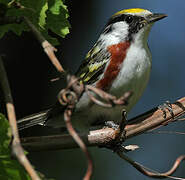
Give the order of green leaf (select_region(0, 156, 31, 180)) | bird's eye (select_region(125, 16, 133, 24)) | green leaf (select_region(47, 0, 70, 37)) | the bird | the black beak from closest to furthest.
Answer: green leaf (select_region(0, 156, 31, 180))
green leaf (select_region(47, 0, 70, 37))
the bird
the black beak
bird's eye (select_region(125, 16, 133, 24))

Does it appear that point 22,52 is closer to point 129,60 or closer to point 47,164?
point 47,164

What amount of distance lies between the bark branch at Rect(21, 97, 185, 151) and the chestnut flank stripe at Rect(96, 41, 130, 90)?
706 mm

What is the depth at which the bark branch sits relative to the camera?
1.82 metres

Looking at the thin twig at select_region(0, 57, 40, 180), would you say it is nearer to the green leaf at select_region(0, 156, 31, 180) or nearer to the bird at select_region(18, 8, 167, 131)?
the green leaf at select_region(0, 156, 31, 180)

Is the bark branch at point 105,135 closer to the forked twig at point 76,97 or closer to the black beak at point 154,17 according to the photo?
the forked twig at point 76,97

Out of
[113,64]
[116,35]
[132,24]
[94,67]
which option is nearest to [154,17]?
[132,24]

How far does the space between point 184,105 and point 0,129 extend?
46.5 inches

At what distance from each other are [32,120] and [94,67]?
72cm

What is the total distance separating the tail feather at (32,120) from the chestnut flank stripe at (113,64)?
657 mm

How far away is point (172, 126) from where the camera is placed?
8.18 m

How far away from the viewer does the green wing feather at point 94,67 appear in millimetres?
3277

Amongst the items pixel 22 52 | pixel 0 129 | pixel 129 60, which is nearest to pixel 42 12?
pixel 0 129

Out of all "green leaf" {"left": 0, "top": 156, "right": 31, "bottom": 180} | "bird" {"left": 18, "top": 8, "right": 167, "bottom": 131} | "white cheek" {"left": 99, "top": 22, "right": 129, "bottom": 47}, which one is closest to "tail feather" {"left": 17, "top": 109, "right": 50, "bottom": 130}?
"bird" {"left": 18, "top": 8, "right": 167, "bottom": 131}

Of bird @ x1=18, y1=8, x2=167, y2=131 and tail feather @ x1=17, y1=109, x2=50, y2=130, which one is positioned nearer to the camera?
bird @ x1=18, y1=8, x2=167, y2=131
